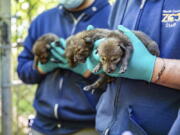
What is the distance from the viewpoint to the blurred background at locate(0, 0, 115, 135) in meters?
3.04

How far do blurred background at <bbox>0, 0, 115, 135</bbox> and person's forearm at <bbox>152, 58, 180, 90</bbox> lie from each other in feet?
5.67

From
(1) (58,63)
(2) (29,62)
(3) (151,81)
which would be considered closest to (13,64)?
(2) (29,62)

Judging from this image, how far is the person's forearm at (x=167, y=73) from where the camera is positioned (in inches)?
61.4

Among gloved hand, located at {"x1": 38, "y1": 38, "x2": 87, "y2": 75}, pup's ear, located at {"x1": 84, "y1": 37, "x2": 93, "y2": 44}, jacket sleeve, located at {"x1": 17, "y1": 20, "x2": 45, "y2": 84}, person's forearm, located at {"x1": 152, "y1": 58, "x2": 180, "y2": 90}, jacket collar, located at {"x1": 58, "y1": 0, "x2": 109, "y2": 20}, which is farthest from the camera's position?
jacket sleeve, located at {"x1": 17, "y1": 20, "x2": 45, "y2": 84}

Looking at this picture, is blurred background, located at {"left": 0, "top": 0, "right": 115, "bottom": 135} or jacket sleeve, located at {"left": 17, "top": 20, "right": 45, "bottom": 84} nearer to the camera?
jacket sleeve, located at {"left": 17, "top": 20, "right": 45, "bottom": 84}

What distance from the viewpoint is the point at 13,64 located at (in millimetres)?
4422

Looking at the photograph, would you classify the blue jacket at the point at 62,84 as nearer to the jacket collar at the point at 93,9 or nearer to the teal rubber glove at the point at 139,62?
the jacket collar at the point at 93,9

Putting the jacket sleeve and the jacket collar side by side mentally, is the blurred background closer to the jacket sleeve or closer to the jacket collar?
the jacket sleeve

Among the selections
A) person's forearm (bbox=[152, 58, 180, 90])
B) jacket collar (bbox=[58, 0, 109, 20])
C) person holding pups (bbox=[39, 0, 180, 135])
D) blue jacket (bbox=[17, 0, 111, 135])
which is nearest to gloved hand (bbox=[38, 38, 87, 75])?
blue jacket (bbox=[17, 0, 111, 135])

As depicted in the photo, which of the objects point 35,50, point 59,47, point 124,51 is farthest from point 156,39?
point 35,50

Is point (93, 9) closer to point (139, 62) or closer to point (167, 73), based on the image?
point (139, 62)

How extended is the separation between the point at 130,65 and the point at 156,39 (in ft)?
0.59

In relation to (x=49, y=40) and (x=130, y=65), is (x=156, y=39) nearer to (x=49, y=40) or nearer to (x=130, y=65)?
(x=130, y=65)

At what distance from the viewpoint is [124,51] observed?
171cm
